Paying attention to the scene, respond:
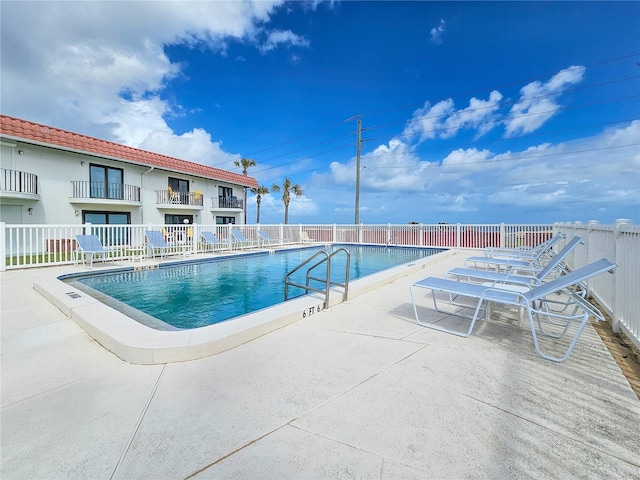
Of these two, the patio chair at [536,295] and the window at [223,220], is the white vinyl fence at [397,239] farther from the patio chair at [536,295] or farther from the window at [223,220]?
the window at [223,220]

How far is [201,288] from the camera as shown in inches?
263

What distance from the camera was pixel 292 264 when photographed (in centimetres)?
1045

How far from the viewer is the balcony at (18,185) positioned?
12406 millimetres

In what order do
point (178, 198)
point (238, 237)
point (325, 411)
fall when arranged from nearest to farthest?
point (325, 411), point (238, 237), point (178, 198)

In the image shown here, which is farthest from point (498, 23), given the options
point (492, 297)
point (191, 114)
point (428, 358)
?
point (191, 114)

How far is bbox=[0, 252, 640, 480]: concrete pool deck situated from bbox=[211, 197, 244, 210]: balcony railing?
20.5m

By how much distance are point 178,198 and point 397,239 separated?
14439 millimetres

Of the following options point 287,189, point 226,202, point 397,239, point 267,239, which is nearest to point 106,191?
point 226,202

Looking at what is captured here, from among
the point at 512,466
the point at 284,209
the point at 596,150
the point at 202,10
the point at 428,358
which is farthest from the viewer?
the point at 284,209

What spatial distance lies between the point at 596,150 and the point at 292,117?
75.6ft

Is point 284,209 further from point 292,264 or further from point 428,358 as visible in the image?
point 428,358

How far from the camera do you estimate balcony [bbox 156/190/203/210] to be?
18.8m

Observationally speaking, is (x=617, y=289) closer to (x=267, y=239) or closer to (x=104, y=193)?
(x=267, y=239)

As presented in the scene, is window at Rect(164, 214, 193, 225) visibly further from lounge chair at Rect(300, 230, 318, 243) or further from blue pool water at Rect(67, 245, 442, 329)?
blue pool water at Rect(67, 245, 442, 329)
